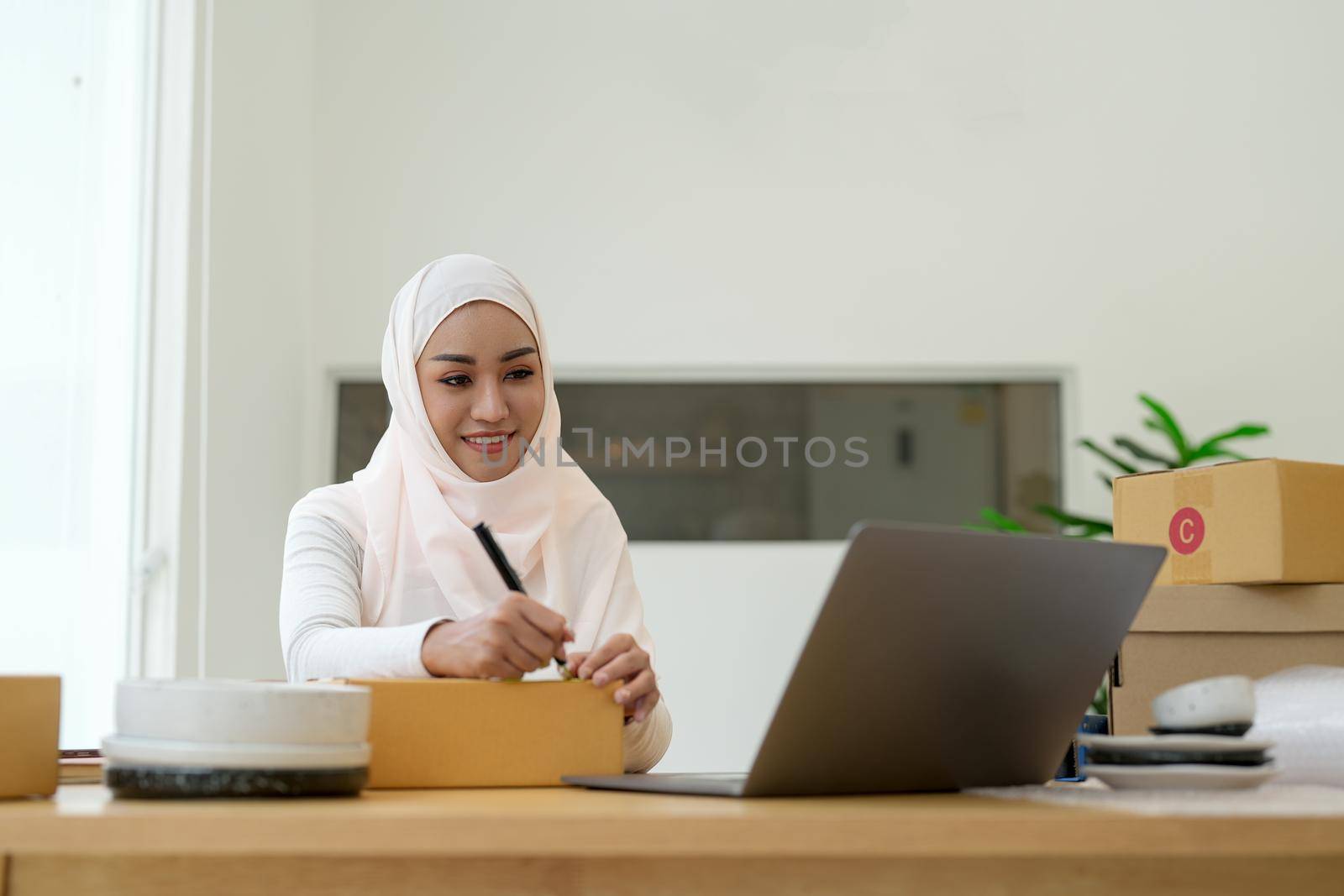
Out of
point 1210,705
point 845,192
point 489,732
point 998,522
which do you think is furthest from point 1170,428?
point 489,732

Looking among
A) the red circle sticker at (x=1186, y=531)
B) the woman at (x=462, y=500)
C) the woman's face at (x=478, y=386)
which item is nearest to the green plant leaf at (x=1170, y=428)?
the red circle sticker at (x=1186, y=531)

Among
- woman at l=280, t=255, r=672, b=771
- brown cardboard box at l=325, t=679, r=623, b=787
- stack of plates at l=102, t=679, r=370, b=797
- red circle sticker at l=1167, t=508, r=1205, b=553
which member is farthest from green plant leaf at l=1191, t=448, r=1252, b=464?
stack of plates at l=102, t=679, r=370, b=797

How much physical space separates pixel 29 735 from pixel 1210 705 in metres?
0.82

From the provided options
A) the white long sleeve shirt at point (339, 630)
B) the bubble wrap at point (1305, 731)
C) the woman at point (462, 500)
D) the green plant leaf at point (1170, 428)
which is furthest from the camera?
the green plant leaf at point (1170, 428)

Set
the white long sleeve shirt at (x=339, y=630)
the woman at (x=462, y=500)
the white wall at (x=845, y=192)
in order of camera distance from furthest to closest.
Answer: the white wall at (x=845, y=192), the woman at (x=462, y=500), the white long sleeve shirt at (x=339, y=630)

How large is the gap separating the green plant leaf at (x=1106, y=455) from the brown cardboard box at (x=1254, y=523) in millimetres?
1747

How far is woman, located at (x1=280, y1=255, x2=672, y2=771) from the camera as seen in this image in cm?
173

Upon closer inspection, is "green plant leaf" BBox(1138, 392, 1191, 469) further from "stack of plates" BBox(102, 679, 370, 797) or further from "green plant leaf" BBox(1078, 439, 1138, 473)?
"stack of plates" BBox(102, 679, 370, 797)

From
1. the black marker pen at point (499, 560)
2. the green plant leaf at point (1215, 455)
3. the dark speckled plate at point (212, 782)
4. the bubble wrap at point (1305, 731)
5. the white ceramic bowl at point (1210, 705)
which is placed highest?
the green plant leaf at point (1215, 455)

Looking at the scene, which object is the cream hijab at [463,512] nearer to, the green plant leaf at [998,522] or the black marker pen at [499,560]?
the black marker pen at [499,560]

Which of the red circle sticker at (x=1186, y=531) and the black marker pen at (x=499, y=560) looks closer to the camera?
the black marker pen at (x=499, y=560)

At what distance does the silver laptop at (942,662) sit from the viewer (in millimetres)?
856

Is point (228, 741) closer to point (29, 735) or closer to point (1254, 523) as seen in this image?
point (29, 735)

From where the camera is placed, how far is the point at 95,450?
3.00 metres
